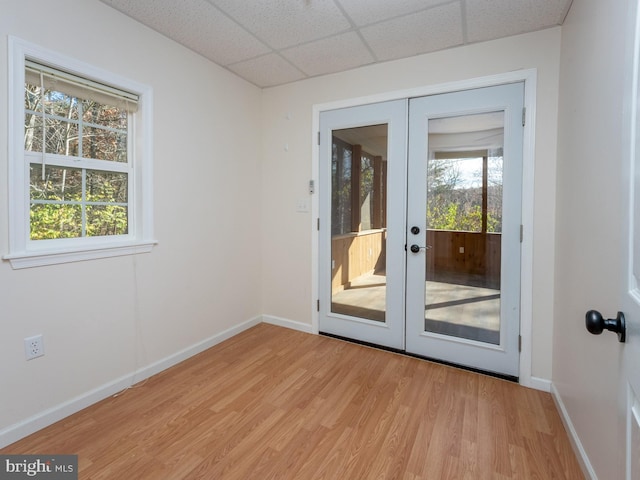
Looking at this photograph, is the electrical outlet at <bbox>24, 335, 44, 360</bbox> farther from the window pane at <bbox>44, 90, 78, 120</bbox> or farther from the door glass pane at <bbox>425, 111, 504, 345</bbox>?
the door glass pane at <bbox>425, 111, 504, 345</bbox>

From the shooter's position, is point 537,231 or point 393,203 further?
point 393,203

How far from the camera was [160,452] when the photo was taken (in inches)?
66.6

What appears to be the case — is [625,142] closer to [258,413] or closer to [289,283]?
[258,413]

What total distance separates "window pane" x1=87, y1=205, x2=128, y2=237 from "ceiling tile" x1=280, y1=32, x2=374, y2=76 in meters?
1.85

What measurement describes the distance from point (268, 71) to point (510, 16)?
2.00m

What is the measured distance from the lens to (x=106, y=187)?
2.24 m

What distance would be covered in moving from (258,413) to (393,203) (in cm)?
194

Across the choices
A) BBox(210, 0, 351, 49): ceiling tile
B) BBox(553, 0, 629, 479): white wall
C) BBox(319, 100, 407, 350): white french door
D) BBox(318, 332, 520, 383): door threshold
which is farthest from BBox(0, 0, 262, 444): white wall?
BBox(553, 0, 629, 479): white wall

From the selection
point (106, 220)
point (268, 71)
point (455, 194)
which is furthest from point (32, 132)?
point (455, 194)

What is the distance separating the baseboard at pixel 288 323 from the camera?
3.35 metres

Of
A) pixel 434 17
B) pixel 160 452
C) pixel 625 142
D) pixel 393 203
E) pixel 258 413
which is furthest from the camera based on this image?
pixel 393 203

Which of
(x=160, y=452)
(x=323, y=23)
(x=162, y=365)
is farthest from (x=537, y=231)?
(x=162, y=365)

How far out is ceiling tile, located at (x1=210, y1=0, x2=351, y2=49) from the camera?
2082 millimetres

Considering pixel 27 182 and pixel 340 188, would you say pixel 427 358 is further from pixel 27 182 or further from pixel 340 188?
pixel 27 182
